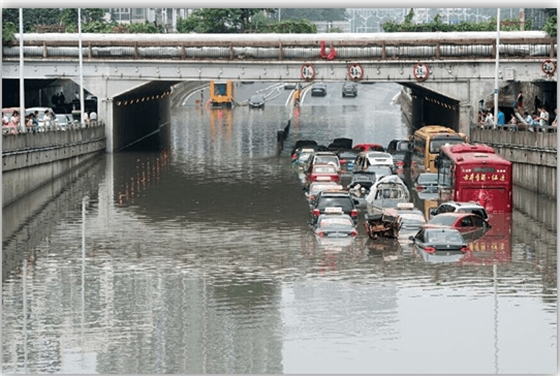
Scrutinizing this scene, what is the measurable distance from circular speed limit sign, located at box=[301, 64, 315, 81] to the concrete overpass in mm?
Result: 77

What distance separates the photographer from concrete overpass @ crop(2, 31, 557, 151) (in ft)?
379

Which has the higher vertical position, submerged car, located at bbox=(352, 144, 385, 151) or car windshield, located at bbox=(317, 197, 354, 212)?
submerged car, located at bbox=(352, 144, 385, 151)

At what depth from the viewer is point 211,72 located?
119062 mm

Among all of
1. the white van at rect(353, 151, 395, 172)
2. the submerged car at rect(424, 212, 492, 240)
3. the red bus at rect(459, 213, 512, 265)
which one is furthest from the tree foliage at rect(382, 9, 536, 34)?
the submerged car at rect(424, 212, 492, 240)

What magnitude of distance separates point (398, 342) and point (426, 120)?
103 meters

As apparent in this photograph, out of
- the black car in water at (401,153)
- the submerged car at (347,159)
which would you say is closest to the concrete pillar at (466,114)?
the black car in water at (401,153)

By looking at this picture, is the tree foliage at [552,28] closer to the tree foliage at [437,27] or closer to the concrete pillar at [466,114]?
the concrete pillar at [466,114]

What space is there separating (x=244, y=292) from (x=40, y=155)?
36622 millimetres

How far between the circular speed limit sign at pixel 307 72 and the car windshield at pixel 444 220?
41552 mm

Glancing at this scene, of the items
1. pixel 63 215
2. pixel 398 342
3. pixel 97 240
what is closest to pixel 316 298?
pixel 398 342

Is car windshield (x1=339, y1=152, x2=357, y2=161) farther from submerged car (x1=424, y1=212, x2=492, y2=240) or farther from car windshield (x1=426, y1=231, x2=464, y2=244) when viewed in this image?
car windshield (x1=426, y1=231, x2=464, y2=244)

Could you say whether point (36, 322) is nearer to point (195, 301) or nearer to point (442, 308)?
point (195, 301)

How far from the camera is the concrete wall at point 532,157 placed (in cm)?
8906

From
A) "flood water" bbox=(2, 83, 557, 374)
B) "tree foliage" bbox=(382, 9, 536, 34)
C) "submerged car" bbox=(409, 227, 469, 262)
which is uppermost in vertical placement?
"tree foliage" bbox=(382, 9, 536, 34)
